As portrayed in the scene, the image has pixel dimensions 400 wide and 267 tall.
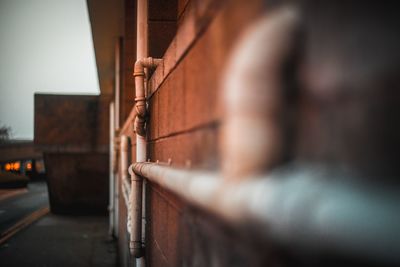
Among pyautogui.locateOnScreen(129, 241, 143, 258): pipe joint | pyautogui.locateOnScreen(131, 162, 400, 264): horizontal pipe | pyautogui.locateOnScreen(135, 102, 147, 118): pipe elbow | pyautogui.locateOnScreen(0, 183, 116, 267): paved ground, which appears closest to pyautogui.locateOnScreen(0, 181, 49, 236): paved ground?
pyautogui.locateOnScreen(0, 183, 116, 267): paved ground

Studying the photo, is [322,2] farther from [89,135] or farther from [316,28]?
[89,135]

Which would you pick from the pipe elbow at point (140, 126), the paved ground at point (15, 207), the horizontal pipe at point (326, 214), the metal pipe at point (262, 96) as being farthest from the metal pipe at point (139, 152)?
the paved ground at point (15, 207)

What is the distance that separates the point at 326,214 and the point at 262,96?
11.0 inches

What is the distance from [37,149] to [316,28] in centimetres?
1760

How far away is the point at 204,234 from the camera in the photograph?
4.98 feet

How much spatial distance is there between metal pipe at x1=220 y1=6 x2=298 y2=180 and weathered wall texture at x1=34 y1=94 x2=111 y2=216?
677 inches

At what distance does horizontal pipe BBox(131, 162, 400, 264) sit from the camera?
589 millimetres

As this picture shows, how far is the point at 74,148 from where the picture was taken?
17.0m

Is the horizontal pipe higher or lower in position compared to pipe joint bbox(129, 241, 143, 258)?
higher

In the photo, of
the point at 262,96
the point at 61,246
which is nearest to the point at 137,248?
the point at 262,96

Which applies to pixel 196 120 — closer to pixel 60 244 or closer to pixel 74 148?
pixel 60 244

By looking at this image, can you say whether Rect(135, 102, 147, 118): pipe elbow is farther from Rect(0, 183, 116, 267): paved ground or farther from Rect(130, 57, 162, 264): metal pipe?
Rect(0, 183, 116, 267): paved ground

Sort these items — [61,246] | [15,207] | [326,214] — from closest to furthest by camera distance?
[326,214], [61,246], [15,207]

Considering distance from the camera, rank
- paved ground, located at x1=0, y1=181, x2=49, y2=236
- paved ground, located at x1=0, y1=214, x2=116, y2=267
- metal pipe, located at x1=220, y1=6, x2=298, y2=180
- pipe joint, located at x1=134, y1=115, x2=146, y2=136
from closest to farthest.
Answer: metal pipe, located at x1=220, y1=6, x2=298, y2=180 < pipe joint, located at x1=134, y1=115, x2=146, y2=136 < paved ground, located at x1=0, y1=214, x2=116, y2=267 < paved ground, located at x1=0, y1=181, x2=49, y2=236
